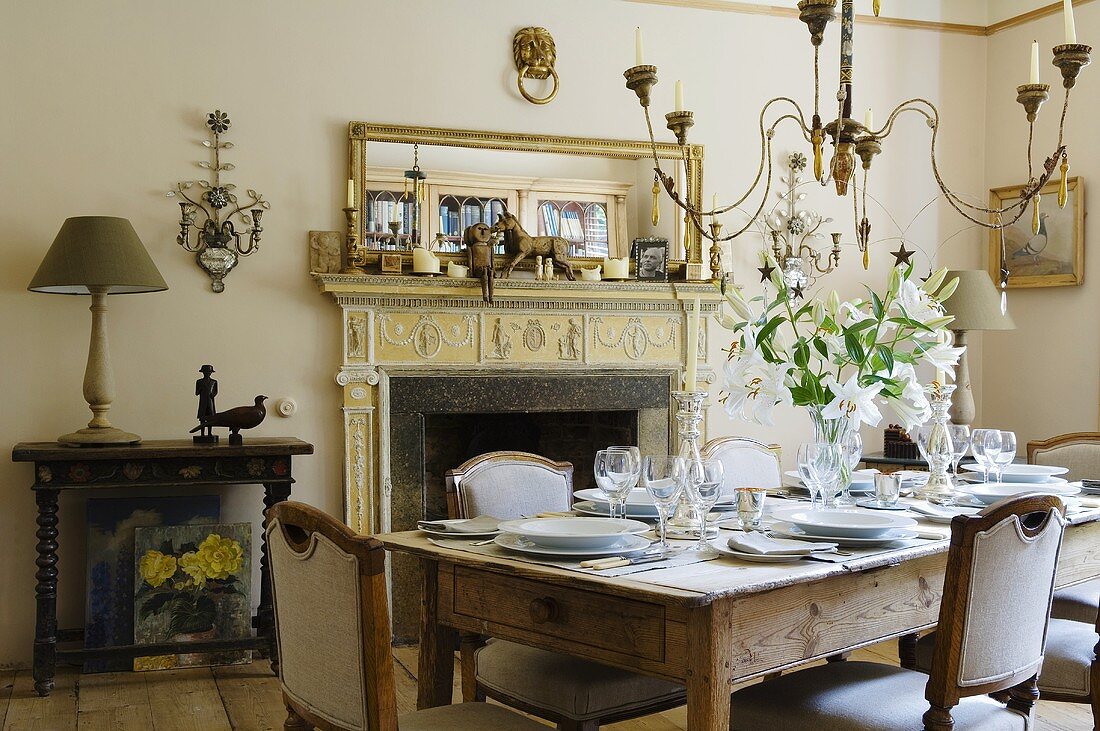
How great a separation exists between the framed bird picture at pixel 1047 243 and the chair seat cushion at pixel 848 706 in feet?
9.95

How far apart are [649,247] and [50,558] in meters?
2.58

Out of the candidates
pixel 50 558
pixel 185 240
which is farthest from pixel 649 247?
pixel 50 558

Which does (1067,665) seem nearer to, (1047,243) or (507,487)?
(507,487)

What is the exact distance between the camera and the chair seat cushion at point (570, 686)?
2.24 meters

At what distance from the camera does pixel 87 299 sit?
3.90 m

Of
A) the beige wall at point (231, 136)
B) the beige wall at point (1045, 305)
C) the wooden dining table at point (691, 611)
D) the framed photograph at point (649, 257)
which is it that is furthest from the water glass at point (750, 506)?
the beige wall at point (1045, 305)

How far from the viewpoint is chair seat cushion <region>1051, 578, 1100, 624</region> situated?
9.48ft

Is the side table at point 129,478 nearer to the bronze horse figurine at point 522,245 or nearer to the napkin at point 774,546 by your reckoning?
the bronze horse figurine at point 522,245

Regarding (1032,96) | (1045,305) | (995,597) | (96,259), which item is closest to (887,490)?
(995,597)

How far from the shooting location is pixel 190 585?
377 centimetres

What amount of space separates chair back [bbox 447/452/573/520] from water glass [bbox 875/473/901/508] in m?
0.82

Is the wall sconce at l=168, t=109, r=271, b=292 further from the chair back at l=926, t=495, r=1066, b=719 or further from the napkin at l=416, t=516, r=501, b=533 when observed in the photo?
the chair back at l=926, t=495, r=1066, b=719

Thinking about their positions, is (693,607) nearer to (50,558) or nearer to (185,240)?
(50,558)

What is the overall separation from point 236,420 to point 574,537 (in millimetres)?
2128
